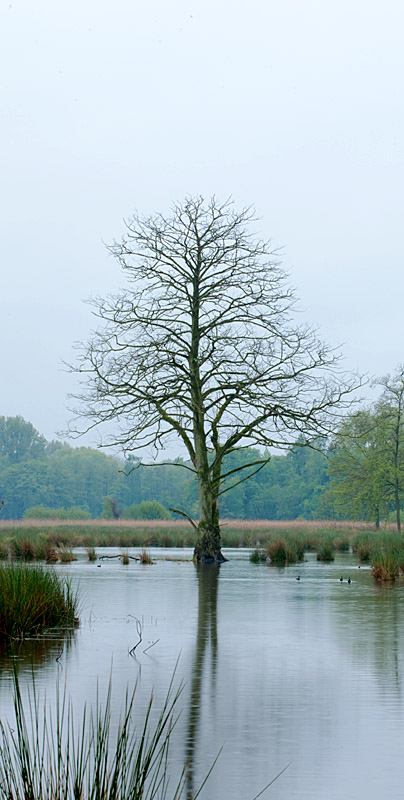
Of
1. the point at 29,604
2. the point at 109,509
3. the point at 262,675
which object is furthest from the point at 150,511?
the point at 262,675

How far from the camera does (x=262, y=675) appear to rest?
34.3 ft

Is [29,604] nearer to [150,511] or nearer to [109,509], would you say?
[150,511]

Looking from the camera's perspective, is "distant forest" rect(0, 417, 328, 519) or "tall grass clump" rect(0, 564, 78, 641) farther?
"distant forest" rect(0, 417, 328, 519)

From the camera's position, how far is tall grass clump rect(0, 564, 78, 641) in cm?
1259

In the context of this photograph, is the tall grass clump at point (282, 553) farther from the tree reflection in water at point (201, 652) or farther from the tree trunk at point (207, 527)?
the tree reflection in water at point (201, 652)

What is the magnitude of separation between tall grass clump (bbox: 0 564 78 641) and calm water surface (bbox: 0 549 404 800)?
51 centimetres

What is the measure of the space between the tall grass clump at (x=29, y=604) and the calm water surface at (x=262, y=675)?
1.67ft

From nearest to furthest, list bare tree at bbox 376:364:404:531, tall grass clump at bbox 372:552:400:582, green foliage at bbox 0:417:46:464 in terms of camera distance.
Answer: tall grass clump at bbox 372:552:400:582 → bare tree at bbox 376:364:404:531 → green foliage at bbox 0:417:46:464

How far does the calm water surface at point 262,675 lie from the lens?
6629 mm

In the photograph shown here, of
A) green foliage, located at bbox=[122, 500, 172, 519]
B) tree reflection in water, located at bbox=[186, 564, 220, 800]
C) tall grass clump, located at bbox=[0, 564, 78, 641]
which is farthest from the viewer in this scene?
green foliage, located at bbox=[122, 500, 172, 519]

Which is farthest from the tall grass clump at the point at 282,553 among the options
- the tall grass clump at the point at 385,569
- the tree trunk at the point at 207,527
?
the tall grass clump at the point at 385,569

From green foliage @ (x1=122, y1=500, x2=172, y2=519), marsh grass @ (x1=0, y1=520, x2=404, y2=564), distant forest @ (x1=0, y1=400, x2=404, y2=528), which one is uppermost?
distant forest @ (x1=0, y1=400, x2=404, y2=528)

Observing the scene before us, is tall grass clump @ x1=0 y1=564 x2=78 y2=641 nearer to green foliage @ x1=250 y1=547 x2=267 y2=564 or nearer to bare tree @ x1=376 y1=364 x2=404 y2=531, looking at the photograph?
green foliage @ x1=250 y1=547 x2=267 y2=564

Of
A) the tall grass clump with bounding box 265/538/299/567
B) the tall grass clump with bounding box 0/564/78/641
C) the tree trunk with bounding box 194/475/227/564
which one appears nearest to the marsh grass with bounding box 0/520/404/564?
the tall grass clump with bounding box 265/538/299/567
